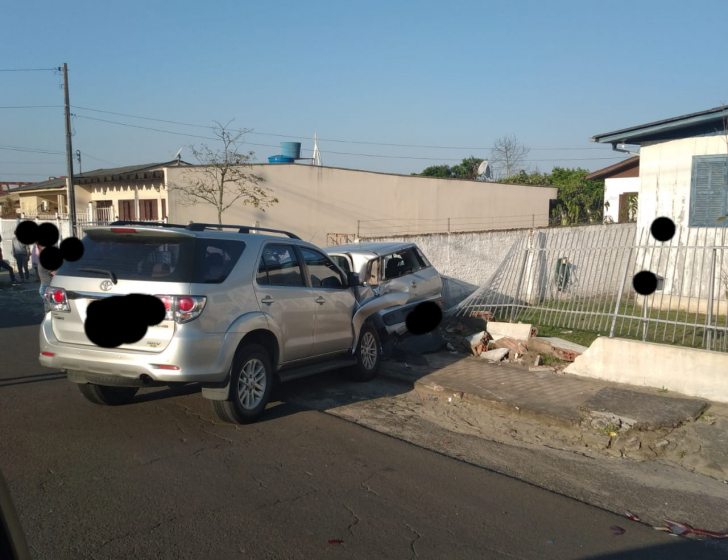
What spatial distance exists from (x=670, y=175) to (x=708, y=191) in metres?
0.90

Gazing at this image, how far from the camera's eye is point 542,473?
5617 mm

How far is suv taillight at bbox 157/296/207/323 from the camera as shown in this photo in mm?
5723

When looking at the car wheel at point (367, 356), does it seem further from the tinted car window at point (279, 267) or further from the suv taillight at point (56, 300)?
the suv taillight at point (56, 300)

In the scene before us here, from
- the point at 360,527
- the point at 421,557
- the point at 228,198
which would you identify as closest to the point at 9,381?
the point at 360,527

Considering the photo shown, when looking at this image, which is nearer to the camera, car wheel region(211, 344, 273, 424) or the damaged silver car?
car wheel region(211, 344, 273, 424)

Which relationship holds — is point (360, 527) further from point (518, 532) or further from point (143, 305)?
point (143, 305)

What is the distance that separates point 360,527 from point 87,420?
3375 mm

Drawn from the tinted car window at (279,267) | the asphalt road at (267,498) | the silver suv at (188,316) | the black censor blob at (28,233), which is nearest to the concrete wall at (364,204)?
the black censor blob at (28,233)

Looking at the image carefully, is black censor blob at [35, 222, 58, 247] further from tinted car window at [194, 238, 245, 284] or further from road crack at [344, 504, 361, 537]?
road crack at [344, 504, 361, 537]

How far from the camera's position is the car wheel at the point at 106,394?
665 centimetres

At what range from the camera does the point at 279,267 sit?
7.07m

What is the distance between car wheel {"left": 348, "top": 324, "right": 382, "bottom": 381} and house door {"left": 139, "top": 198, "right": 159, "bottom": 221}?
1692 cm

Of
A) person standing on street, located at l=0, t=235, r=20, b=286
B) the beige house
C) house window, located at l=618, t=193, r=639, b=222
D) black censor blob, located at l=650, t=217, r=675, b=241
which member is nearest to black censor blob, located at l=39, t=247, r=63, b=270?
black censor blob, located at l=650, t=217, r=675, b=241

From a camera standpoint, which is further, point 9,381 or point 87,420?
point 9,381
